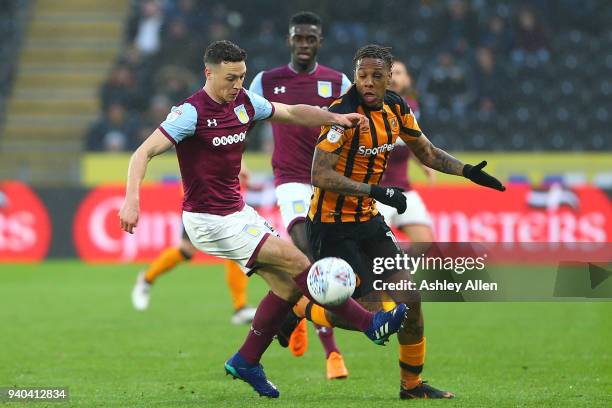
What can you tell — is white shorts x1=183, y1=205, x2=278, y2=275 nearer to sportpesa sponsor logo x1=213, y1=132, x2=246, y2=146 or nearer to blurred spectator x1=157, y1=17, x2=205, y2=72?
sportpesa sponsor logo x1=213, y1=132, x2=246, y2=146

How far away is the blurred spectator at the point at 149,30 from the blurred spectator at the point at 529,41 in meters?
6.99

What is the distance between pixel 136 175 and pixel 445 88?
1528 cm

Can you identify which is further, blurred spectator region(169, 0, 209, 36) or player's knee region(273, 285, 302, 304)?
blurred spectator region(169, 0, 209, 36)

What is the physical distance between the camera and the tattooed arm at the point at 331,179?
6.70m

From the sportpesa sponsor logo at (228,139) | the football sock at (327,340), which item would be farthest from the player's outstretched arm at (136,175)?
the football sock at (327,340)

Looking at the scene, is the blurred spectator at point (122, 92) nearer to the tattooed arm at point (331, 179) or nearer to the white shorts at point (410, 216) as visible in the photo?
the white shorts at point (410, 216)

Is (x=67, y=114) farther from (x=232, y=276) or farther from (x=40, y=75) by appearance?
(x=232, y=276)

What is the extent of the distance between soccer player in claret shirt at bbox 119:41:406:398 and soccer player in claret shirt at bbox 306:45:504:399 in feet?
0.63

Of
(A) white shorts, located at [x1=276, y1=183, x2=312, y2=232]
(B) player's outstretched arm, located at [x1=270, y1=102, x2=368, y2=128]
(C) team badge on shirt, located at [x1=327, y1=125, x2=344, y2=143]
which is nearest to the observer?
(B) player's outstretched arm, located at [x1=270, y1=102, x2=368, y2=128]

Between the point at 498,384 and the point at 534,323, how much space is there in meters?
3.97

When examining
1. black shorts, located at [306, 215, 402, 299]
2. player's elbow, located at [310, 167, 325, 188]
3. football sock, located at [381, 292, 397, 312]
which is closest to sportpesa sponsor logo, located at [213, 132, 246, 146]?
player's elbow, located at [310, 167, 325, 188]

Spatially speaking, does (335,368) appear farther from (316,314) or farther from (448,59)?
(448,59)

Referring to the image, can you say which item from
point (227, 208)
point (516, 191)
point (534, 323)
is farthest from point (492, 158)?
point (227, 208)

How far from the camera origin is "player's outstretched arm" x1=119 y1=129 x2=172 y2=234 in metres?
6.17
